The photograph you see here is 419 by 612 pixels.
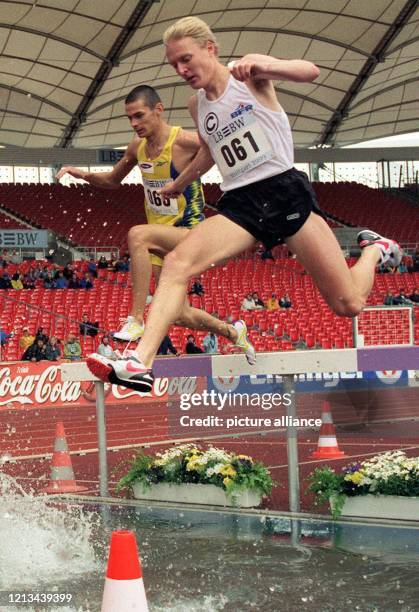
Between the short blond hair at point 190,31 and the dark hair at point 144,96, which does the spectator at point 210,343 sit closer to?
the dark hair at point 144,96

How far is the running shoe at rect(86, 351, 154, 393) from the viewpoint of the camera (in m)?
5.69

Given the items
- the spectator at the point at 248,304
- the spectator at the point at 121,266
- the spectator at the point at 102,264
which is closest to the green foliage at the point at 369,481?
the spectator at the point at 248,304

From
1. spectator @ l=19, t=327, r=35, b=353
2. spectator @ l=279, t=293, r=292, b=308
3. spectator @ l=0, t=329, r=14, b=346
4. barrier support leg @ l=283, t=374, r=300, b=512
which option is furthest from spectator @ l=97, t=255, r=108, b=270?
barrier support leg @ l=283, t=374, r=300, b=512

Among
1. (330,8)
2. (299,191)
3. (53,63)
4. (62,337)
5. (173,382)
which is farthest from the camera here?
(53,63)

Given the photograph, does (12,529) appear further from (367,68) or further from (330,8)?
(367,68)

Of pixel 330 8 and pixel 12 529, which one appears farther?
pixel 330 8

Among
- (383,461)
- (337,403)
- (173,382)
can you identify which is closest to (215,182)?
(173,382)

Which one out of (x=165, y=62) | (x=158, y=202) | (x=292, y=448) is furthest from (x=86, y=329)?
(x=165, y=62)

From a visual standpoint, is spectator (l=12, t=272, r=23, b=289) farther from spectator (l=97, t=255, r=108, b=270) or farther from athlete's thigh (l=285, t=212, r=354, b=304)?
athlete's thigh (l=285, t=212, r=354, b=304)

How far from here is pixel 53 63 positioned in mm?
36625

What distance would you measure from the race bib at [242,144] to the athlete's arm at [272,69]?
0.42 meters

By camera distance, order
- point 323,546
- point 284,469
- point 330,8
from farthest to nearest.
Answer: point 330,8, point 284,469, point 323,546

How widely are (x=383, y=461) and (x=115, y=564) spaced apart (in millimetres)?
4948

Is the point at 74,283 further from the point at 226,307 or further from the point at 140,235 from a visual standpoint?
the point at 140,235
